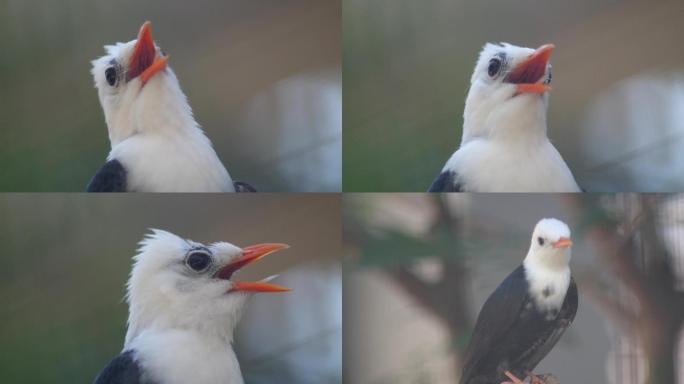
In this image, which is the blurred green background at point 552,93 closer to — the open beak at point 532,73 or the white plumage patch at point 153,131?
the open beak at point 532,73

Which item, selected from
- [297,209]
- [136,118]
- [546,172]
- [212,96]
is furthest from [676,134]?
[136,118]

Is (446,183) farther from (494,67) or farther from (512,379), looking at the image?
(512,379)

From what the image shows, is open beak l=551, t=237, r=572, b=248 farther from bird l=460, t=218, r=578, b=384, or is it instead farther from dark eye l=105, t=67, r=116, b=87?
dark eye l=105, t=67, r=116, b=87

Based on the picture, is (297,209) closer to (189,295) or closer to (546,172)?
(189,295)

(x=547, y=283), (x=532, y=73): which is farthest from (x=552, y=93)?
(x=547, y=283)

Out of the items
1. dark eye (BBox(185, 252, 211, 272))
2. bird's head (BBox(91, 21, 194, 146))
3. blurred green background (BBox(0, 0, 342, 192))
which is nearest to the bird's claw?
blurred green background (BBox(0, 0, 342, 192))
